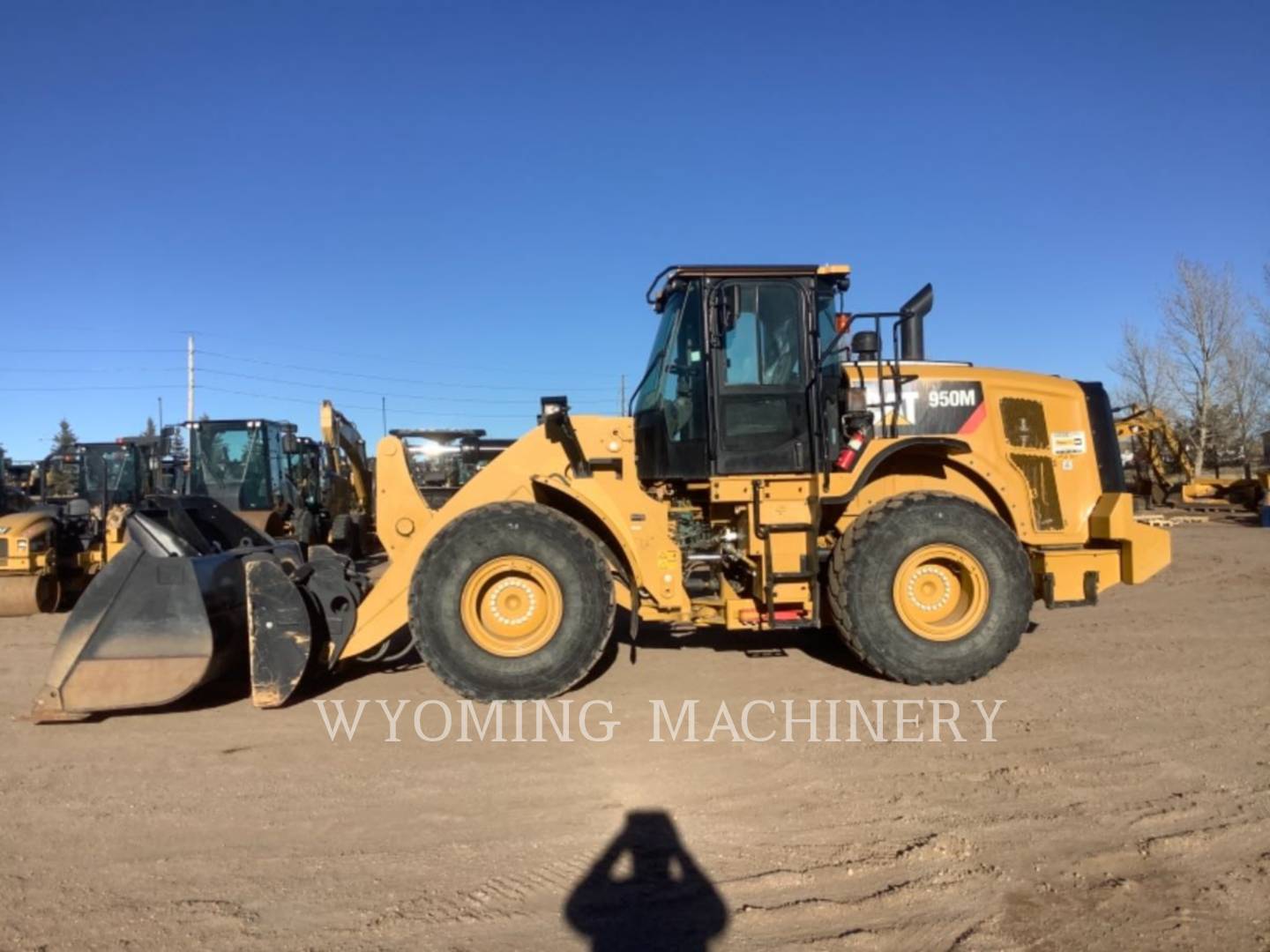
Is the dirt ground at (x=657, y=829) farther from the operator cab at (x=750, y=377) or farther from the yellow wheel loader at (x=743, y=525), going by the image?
the operator cab at (x=750, y=377)

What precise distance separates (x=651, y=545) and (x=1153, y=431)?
740 inches

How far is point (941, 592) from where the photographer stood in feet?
19.8

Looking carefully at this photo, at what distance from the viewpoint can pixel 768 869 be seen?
3379mm

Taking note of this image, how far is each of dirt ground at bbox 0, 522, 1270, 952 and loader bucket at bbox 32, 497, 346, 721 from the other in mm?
259

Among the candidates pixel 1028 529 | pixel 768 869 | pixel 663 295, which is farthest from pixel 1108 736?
pixel 663 295

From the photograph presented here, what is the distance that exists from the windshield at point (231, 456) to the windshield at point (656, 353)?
31.7 ft

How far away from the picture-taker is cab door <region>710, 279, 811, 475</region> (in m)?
6.00

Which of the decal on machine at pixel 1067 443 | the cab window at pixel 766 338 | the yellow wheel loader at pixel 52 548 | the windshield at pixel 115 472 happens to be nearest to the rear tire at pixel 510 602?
the cab window at pixel 766 338

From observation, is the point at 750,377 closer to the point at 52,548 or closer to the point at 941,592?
the point at 941,592

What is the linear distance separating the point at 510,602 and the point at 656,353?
211 centimetres

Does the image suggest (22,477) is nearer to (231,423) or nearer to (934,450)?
(231,423)

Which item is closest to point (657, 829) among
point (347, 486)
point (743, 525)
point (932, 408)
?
point (743, 525)

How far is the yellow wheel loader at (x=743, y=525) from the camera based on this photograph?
5637 mm

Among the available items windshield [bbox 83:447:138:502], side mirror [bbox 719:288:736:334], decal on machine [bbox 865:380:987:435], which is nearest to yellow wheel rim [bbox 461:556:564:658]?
side mirror [bbox 719:288:736:334]
